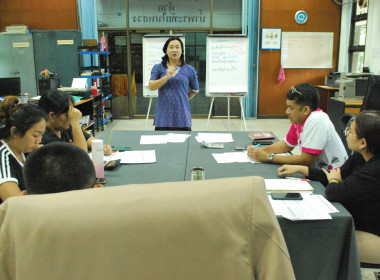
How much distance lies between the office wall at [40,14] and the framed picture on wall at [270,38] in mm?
3594

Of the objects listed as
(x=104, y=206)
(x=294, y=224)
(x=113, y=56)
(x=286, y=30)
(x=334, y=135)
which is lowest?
(x=294, y=224)

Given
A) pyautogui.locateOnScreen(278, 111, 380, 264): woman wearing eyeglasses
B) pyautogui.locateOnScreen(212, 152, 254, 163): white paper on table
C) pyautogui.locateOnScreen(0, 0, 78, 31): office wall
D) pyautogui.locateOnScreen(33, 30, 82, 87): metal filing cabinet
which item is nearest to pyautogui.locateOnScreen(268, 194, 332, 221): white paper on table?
pyautogui.locateOnScreen(278, 111, 380, 264): woman wearing eyeglasses

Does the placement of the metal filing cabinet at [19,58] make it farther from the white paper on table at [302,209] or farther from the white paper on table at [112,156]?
the white paper on table at [302,209]

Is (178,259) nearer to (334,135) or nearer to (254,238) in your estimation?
(254,238)

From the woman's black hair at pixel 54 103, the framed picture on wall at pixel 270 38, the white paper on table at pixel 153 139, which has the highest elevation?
the framed picture on wall at pixel 270 38

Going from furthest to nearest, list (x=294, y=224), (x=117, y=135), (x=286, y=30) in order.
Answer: (x=286, y=30)
(x=117, y=135)
(x=294, y=224)

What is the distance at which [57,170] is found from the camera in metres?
0.87

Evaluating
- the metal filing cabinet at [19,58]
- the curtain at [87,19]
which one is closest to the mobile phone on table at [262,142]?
the curtain at [87,19]

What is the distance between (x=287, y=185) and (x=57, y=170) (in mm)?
1177

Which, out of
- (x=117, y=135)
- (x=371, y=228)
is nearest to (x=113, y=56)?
(x=117, y=135)

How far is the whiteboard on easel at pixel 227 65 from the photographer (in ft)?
16.7

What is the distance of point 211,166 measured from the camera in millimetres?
2113

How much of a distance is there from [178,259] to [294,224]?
0.90 metres

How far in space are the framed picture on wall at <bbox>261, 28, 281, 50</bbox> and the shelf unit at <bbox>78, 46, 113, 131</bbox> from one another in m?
2.94
